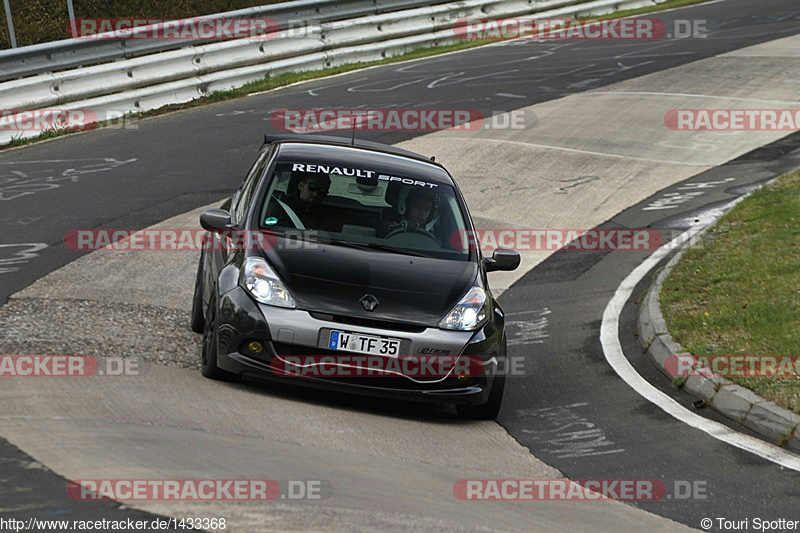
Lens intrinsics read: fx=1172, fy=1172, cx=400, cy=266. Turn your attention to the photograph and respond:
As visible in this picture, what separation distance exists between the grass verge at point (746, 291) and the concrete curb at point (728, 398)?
8 centimetres

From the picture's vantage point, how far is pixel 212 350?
7.62m

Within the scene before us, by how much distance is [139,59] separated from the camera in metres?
18.9

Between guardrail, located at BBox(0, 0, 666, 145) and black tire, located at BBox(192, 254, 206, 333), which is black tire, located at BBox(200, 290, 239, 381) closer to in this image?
black tire, located at BBox(192, 254, 206, 333)

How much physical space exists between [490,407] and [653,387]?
1.51 meters

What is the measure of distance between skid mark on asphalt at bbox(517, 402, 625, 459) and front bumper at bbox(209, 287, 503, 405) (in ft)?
1.82

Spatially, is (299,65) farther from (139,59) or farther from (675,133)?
(675,133)

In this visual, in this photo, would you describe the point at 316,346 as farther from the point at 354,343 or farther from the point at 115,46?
the point at 115,46

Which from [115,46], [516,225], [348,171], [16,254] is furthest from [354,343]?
[115,46]

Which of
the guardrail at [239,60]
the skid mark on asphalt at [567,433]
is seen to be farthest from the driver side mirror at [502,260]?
the guardrail at [239,60]

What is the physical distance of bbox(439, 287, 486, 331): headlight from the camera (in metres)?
7.56

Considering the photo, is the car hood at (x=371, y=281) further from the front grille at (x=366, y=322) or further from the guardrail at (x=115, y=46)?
the guardrail at (x=115, y=46)

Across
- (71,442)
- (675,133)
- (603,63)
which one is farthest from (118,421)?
(603,63)

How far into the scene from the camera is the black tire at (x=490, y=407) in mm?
7766

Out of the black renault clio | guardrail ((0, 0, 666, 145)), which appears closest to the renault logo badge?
the black renault clio
